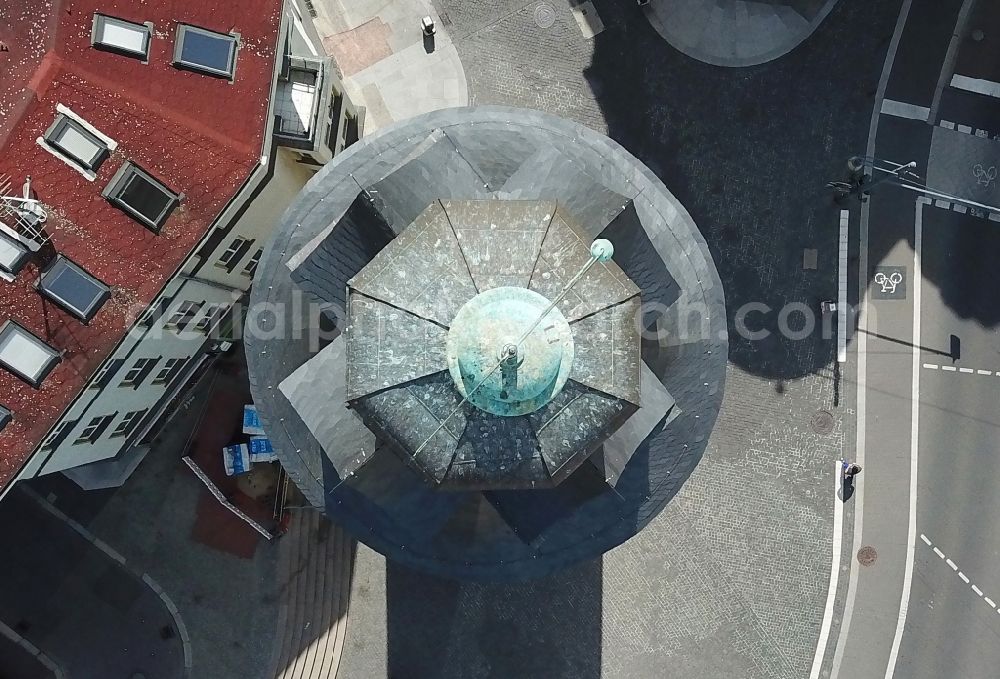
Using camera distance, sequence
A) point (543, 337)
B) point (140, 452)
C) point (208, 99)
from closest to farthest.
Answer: point (543, 337), point (208, 99), point (140, 452)

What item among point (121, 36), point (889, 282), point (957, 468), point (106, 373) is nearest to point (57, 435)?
point (106, 373)

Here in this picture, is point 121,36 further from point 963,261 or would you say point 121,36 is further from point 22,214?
point 963,261

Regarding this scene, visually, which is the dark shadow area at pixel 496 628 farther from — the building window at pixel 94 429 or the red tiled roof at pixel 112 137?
the red tiled roof at pixel 112 137

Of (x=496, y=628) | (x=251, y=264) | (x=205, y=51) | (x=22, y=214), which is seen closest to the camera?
(x=22, y=214)

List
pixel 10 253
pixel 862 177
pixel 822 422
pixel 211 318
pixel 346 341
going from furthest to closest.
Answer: pixel 822 422
pixel 862 177
pixel 211 318
pixel 10 253
pixel 346 341

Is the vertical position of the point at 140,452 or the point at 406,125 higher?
the point at 406,125

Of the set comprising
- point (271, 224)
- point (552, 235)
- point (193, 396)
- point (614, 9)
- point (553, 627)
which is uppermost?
point (614, 9)

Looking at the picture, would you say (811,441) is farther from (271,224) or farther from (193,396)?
(193,396)

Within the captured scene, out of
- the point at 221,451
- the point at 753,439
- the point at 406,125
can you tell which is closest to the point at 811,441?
the point at 753,439
